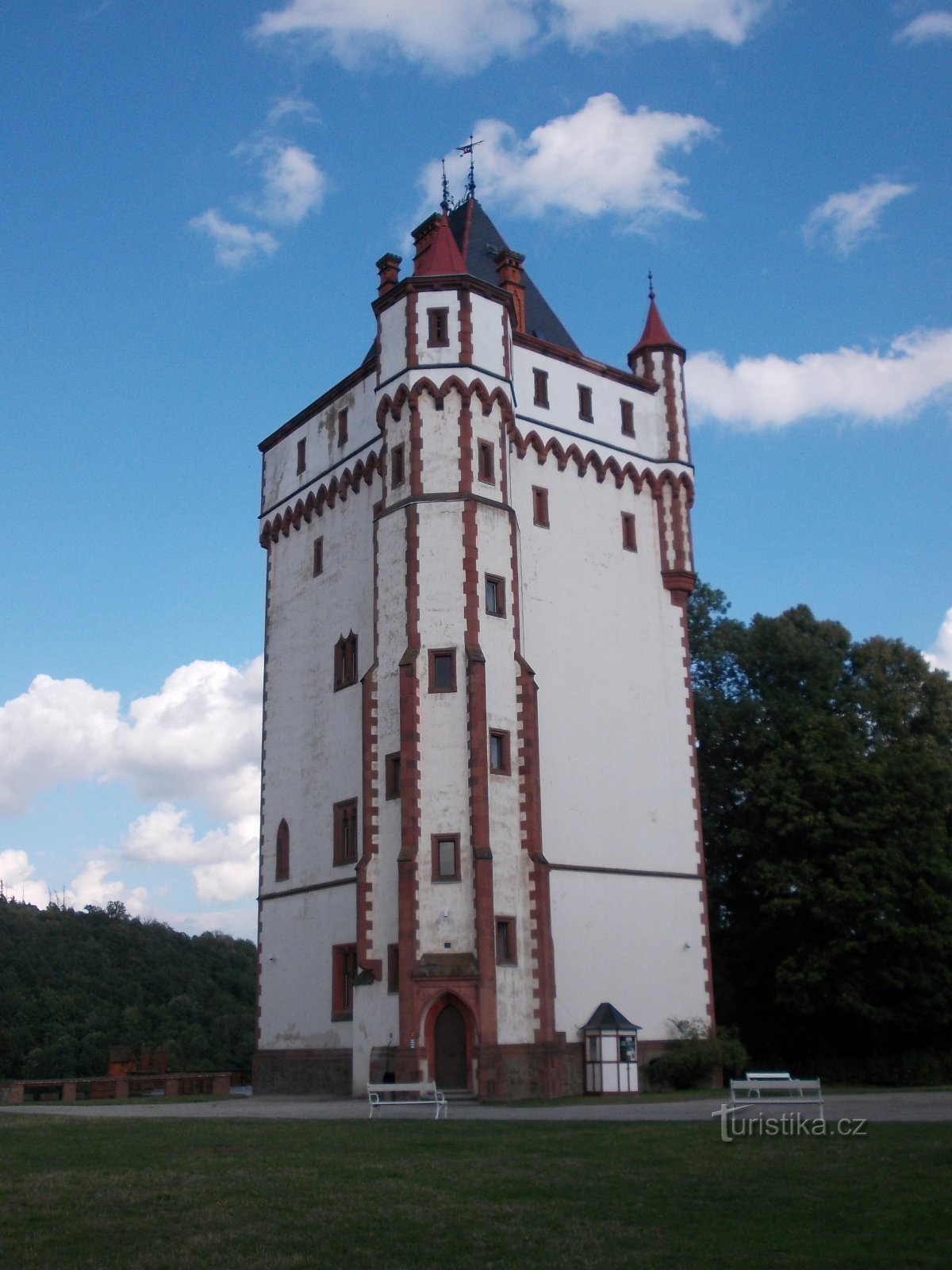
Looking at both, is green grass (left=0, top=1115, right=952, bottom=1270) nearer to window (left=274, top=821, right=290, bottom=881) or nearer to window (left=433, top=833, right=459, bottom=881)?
window (left=433, top=833, right=459, bottom=881)

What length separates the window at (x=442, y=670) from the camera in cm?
3203

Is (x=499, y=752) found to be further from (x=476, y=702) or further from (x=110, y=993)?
(x=110, y=993)

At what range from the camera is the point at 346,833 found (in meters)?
36.2

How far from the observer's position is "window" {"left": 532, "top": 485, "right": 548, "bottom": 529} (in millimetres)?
37281

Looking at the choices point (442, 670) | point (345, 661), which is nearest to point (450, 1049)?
point (442, 670)

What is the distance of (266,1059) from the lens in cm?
3759

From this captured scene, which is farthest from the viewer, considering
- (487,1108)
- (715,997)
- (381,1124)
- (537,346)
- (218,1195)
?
(715,997)

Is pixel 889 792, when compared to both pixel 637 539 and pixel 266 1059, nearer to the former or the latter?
pixel 637 539

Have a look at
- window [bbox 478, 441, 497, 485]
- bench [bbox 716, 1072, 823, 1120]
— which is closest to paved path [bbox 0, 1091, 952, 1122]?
bench [bbox 716, 1072, 823, 1120]

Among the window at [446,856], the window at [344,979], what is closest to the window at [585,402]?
the window at [446,856]

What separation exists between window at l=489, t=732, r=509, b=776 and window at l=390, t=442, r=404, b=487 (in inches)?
292

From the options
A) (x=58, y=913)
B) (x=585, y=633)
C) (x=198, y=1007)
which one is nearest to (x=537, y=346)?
(x=585, y=633)

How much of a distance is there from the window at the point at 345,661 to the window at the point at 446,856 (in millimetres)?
7708

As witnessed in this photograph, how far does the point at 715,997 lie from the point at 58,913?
218ft
